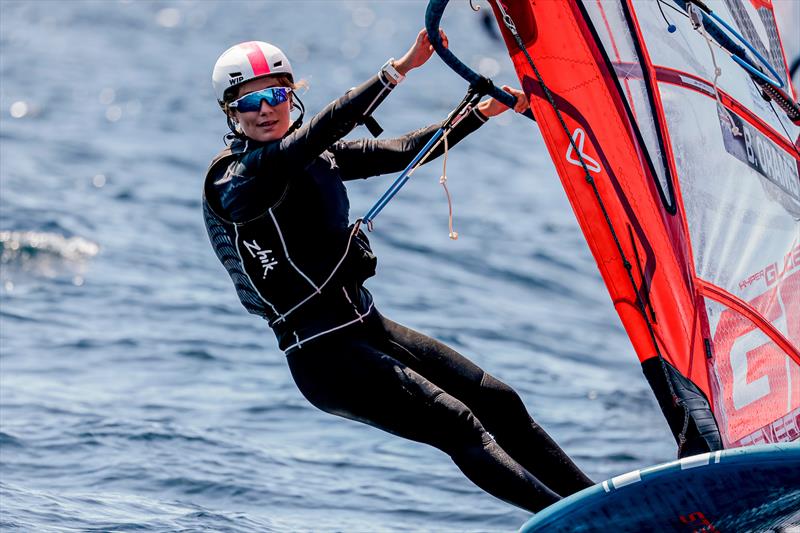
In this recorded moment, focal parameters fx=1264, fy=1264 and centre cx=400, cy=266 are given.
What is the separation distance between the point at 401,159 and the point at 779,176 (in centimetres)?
170

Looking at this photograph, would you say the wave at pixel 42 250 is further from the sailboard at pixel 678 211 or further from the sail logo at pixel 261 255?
the sailboard at pixel 678 211

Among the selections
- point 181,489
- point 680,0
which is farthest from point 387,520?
point 680,0

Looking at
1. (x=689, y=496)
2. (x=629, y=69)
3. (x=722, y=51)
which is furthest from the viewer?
(x=722, y=51)

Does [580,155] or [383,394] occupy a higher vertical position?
[580,155]

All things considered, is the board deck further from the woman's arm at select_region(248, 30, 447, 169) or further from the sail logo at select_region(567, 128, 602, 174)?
the woman's arm at select_region(248, 30, 447, 169)

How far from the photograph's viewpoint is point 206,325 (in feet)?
36.9

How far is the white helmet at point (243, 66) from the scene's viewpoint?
15.2 feet

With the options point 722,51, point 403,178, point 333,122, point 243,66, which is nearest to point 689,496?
point 403,178

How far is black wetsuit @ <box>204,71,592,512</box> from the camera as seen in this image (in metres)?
4.52

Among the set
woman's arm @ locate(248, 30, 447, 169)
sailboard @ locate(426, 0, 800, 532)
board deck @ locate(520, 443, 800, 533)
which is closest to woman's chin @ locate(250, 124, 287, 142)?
woman's arm @ locate(248, 30, 447, 169)

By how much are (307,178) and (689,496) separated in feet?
5.75

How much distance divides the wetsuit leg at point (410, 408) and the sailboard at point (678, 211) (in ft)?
1.08

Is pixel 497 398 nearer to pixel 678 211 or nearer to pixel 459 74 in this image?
pixel 678 211

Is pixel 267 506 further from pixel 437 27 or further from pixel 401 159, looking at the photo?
pixel 437 27
